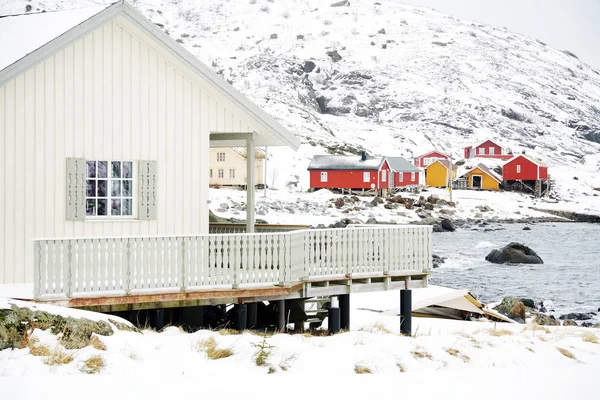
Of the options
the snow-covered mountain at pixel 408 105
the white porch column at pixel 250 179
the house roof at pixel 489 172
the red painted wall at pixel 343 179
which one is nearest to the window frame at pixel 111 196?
the white porch column at pixel 250 179

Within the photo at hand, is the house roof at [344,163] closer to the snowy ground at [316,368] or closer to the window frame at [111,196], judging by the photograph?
the window frame at [111,196]

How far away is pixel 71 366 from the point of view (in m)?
11.2

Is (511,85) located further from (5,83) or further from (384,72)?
(5,83)

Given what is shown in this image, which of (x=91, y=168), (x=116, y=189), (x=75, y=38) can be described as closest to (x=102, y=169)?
(x=91, y=168)

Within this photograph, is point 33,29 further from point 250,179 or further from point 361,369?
point 361,369

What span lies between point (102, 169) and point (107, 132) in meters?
0.71

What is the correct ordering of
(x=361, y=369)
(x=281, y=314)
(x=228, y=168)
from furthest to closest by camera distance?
(x=228, y=168) < (x=281, y=314) < (x=361, y=369)

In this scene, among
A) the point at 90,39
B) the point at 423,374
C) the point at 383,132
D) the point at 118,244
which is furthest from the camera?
the point at 383,132

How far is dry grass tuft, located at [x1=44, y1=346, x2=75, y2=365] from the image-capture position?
11203mm

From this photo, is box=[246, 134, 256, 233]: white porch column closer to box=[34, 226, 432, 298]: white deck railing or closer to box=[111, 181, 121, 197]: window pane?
box=[34, 226, 432, 298]: white deck railing

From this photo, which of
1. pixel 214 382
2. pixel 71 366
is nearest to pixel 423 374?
pixel 214 382

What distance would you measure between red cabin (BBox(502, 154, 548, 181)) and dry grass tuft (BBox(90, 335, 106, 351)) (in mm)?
105422

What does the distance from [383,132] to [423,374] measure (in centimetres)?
14100

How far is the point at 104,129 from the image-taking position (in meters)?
17.7
